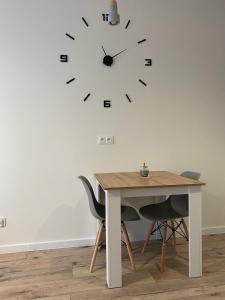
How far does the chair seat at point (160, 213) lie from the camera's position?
2.37 m

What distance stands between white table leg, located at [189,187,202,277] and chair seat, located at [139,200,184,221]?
211mm

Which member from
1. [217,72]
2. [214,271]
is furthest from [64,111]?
[214,271]

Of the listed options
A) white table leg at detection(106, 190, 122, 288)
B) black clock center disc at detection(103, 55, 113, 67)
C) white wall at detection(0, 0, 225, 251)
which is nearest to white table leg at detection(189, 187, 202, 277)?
white table leg at detection(106, 190, 122, 288)

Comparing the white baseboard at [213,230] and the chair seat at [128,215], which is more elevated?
the chair seat at [128,215]

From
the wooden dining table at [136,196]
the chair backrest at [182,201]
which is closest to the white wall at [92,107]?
the chair backrest at [182,201]

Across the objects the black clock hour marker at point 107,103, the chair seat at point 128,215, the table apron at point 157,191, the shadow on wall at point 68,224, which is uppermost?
the black clock hour marker at point 107,103

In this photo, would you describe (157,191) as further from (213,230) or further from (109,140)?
(213,230)

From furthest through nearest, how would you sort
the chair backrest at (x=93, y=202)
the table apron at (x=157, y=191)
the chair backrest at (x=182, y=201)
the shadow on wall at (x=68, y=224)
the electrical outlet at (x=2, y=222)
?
the shadow on wall at (x=68, y=224), the electrical outlet at (x=2, y=222), the chair backrest at (x=182, y=201), the chair backrest at (x=93, y=202), the table apron at (x=157, y=191)

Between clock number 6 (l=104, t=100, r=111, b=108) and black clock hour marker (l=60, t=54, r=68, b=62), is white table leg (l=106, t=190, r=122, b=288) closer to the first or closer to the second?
clock number 6 (l=104, t=100, r=111, b=108)

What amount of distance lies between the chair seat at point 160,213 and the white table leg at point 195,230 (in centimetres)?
21

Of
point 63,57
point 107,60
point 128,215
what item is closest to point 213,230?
point 128,215

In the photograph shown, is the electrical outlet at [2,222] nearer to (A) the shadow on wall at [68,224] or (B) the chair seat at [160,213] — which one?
(A) the shadow on wall at [68,224]

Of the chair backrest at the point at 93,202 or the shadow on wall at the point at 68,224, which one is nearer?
the chair backrest at the point at 93,202

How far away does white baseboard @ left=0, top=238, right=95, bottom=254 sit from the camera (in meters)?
2.78
